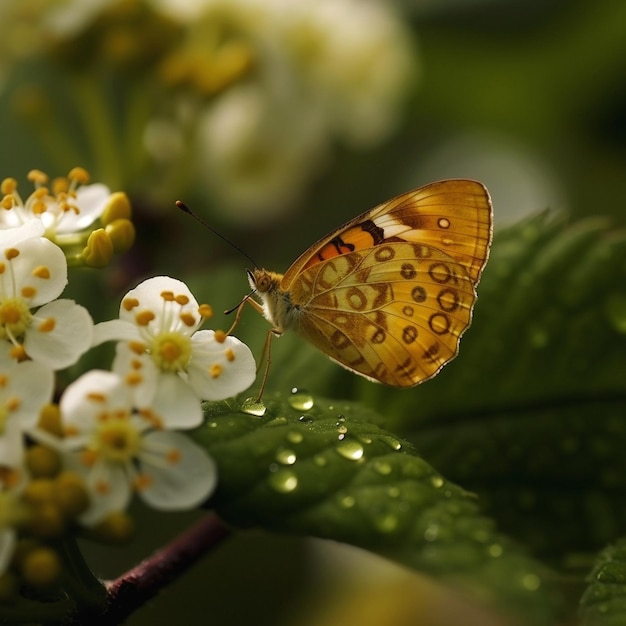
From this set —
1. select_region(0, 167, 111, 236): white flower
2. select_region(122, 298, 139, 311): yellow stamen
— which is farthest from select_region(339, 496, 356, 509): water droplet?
select_region(0, 167, 111, 236): white flower

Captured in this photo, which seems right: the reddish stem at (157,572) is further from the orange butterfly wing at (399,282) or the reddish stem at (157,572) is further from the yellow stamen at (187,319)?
the orange butterfly wing at (399,282)

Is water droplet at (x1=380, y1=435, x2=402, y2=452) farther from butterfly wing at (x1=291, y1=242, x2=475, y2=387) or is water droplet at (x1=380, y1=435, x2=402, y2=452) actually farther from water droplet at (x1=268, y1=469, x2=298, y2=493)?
butterfly wing at (x1=291, y1=242, x2=475, y2=387)

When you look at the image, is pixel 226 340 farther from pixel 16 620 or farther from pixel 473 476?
pixel 473 476

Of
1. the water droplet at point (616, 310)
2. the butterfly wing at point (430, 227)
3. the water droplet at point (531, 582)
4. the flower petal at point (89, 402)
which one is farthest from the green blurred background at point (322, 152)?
the water droplet at point (531, 582)

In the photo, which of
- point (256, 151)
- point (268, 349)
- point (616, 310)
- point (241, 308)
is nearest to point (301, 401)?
point (268, 349)

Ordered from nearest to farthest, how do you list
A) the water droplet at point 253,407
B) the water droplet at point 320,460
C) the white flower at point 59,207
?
the water droplet at point 320,460 < the water droplet at point 253,407 < the white flower at point 59,207

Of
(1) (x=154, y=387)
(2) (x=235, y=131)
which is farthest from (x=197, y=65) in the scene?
(1) (x=154, y=387)
